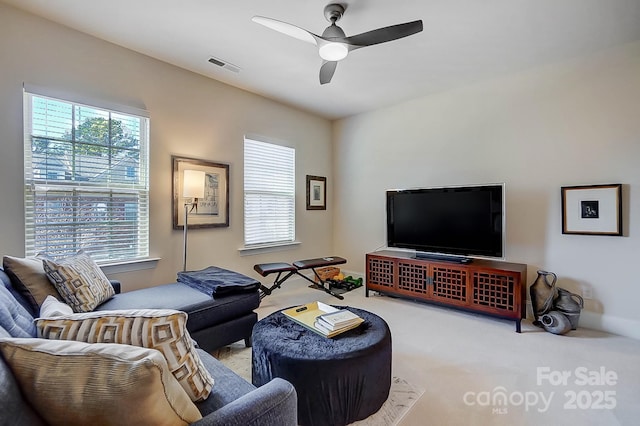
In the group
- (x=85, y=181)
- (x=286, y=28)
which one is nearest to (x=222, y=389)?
(x=286, y=28)

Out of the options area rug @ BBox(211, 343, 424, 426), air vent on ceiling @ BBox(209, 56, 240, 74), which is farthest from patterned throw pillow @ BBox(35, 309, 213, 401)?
air vent on ceiling @ BBox(209, 56, 240, 74)

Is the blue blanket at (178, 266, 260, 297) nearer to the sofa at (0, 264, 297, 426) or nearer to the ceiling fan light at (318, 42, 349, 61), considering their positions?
the sofa at (0, 264, 297, 426)

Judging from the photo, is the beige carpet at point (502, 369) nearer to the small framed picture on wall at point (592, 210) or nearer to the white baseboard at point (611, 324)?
the white baseboard at point (611, 324)

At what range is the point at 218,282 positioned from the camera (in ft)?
8.12

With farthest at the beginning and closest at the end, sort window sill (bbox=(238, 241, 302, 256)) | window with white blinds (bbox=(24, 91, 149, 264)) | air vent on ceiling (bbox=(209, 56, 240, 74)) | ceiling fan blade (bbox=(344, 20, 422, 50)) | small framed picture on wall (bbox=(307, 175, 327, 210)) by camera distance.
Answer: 1. small framed picture on wall (bbox=(307, 175, 327, 210))
2. window sill (bbox=(238, 241, 302, 256))
3. air vent on ceiling (bbox=(209, 56, 240, 74))
4. window with white blinds (bbox=(24, 91, 149, 264))
5. ceiling fan blade (bbox=(344, 20, 422, 50))

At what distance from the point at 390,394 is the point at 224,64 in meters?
3.35

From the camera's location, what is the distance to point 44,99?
2.42 metres

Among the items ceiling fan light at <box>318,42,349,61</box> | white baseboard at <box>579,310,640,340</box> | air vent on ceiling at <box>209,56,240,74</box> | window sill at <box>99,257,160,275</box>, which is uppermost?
air vent on ceiling at <box>209,56,240,74</box>

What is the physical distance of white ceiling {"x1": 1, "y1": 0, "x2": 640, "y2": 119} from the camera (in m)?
2.24

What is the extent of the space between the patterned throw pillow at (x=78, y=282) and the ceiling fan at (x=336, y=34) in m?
2.05

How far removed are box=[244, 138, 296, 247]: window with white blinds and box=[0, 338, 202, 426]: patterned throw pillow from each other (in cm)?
313

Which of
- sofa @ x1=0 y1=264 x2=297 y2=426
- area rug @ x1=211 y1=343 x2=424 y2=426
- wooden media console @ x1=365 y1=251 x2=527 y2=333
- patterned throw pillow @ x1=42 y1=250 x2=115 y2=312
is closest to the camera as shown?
sofa @ x1=0 y1=264 x2=297 y2=426

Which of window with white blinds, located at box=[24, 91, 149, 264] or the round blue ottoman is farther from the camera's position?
window with white blinds, located at box=[24, 91, 149, 264]

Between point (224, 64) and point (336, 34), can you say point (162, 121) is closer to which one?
point (224, 64)
